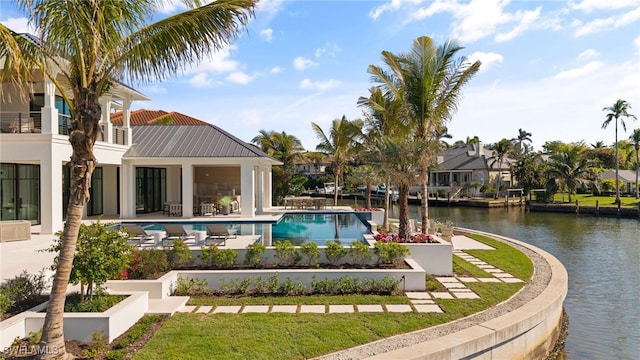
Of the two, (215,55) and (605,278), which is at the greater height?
(215,55)

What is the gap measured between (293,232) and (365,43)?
8.00 m

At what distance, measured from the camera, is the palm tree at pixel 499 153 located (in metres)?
54.2

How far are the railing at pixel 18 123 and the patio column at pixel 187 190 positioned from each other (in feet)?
21.1

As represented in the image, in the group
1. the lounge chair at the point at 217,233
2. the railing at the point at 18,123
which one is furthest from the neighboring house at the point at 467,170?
the railing at the point at 18,123

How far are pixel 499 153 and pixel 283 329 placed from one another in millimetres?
53240

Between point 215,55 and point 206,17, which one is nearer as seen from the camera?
point 206,17

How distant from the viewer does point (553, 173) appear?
149 ft

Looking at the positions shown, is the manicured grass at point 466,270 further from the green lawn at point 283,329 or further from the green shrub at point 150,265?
the green shrub at point 150,265

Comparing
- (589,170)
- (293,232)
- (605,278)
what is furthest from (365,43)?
(589,170)

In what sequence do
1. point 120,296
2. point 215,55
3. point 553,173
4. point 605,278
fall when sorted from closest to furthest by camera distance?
point 215,55, point 120,296, point 605,278, point 553,173

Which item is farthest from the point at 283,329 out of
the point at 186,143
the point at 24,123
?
the point at 186,143

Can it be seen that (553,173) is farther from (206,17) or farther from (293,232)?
(206,17)

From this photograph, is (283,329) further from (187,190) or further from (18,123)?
(187,190)

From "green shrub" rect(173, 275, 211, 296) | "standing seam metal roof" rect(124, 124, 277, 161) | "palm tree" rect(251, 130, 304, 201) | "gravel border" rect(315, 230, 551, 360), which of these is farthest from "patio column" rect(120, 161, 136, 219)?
"gravel border" rect(315, 230, 551, 360)
